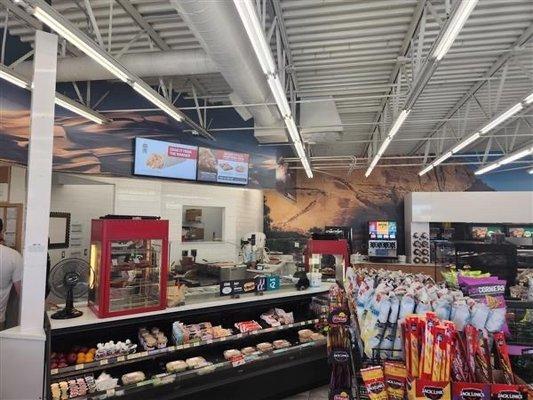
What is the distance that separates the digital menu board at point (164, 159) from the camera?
778cm

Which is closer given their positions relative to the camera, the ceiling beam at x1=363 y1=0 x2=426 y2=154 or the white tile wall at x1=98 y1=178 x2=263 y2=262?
the ceiling beam at x1=363 y1=0 x2=426 y2=154

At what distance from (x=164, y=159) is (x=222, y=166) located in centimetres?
151

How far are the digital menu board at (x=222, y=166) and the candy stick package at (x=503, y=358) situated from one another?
7.19 metres

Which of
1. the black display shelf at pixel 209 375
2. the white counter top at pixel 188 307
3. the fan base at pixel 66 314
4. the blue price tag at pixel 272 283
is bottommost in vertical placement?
the black display shelf at pixel 209 375

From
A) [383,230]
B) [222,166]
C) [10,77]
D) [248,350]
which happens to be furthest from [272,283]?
[383,230]

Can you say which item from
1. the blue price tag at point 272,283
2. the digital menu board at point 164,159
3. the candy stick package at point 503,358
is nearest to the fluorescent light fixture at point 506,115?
the blue price tag at point 272,283

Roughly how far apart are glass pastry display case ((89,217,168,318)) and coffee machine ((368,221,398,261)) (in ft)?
31.4

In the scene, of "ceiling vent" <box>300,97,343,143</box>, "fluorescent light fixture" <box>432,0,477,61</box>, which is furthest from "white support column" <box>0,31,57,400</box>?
"ceiling vent" <box>300,97,343,143</box>

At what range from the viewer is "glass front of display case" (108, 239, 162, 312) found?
365 centimetres

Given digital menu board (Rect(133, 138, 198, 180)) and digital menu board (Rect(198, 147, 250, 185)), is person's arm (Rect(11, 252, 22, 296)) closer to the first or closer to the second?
digital menu board (Rect(133, 138, 198, 180))

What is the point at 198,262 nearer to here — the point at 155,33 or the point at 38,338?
the point at 155,33

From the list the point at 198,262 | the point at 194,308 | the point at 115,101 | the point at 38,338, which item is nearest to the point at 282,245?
the point at 198,262

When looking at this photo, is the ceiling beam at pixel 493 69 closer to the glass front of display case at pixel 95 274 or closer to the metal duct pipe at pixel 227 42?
the metal duct pipe at pixel 227 42

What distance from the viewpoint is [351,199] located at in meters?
14.3
